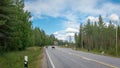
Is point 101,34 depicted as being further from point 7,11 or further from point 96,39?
point 7,11

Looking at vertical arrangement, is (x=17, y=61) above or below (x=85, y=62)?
below

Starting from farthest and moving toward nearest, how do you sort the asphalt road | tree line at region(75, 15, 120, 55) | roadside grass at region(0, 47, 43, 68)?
tree line at region(75, 15, 120, 55)
roadside grass at region(0, 47, 43, 68)
the asphalt road

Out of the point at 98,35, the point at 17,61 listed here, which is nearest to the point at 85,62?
the point at 17,61

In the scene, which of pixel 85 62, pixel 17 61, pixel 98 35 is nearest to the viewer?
pixel 85 62

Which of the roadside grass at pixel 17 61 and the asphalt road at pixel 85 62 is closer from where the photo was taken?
the asphalt road at pixel 85 62

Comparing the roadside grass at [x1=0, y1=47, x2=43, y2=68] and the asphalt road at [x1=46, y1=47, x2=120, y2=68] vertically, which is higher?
the asphalt road at [x1=46, y1=47, x2=120, y2=68]

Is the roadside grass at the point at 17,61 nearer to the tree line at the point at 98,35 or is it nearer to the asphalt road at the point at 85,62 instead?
the asphalt road at the point at 85,62

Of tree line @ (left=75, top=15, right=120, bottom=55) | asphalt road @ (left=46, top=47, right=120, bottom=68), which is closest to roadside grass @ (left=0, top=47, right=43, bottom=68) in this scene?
asphalt road @ (left=46, top=47, right=120, bottom=68)

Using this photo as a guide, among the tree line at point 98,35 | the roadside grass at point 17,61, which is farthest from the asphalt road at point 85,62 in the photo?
the tree line at point 98,35

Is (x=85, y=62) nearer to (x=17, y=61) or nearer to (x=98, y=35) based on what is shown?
(x=17, y=61)

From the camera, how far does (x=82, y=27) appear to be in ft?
531

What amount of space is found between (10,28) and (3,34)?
6.29 feet

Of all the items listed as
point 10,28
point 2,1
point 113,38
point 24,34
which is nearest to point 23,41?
point 24,34

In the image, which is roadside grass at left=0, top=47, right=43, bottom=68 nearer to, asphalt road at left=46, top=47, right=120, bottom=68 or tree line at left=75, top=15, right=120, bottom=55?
asphalt road at left=46, top=47, right=120, bottom=68
